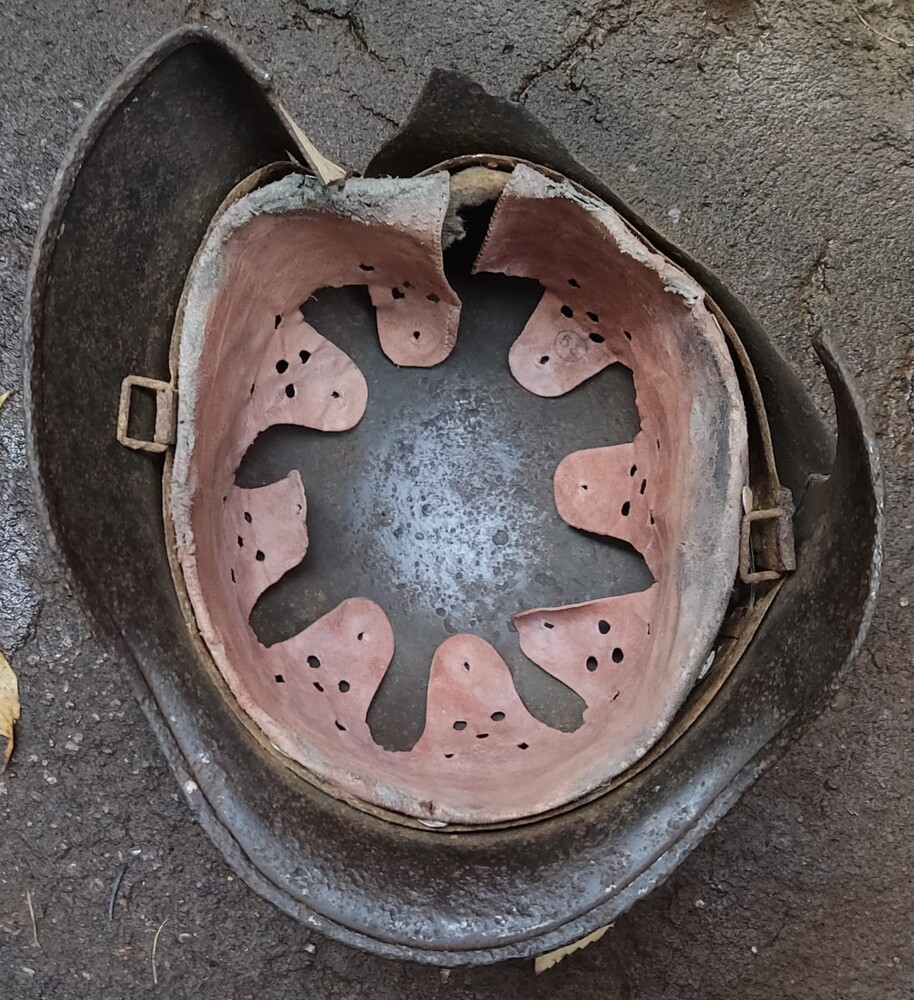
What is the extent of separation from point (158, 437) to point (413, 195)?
1.13ft

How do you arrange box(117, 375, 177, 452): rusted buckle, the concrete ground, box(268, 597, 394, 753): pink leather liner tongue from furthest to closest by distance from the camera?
the concrete ground
box(268, 597, 394, 753): pink leather liner tongue
box(117, 375, 177, 452): rusted buckle

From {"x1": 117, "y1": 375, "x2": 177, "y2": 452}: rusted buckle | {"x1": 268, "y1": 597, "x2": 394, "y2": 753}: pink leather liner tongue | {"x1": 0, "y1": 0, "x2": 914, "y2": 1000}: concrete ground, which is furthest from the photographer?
{"x1": 0, "y1": 0, "x2": 914, "y2": 1000}: concrete ground

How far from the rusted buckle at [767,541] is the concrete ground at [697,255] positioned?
1.07 ft

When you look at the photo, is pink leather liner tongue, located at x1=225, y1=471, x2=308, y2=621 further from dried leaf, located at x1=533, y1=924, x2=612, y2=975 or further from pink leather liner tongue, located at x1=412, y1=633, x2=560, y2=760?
dried leaf, located at x1=533, y1=924, x2=612, y2=975

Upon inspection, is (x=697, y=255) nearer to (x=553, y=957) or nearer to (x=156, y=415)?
(x=156, y=415)

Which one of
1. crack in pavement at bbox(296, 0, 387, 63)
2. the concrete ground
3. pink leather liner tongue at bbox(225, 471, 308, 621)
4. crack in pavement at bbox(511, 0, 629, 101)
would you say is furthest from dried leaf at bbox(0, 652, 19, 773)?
crack in pavement at bbox(511, 0, 629, 101)

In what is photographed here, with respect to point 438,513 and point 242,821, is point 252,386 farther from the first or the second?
point 242,821

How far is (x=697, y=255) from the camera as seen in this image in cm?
114

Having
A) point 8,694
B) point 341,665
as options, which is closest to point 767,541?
point 341,665

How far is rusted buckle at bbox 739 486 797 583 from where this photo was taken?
2.80 ft

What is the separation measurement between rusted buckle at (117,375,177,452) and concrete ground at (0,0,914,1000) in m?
0.44

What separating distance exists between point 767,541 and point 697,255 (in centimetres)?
44

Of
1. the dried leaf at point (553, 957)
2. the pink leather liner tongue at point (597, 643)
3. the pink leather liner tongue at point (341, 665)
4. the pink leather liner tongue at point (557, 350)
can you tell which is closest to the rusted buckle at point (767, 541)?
A: the pink leather liner tongue at point (597, 643)

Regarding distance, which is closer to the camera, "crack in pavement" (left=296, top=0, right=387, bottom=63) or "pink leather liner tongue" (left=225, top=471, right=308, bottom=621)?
"pink leather liner tongue" (left=225, top=471, right=308, bottom=621)
